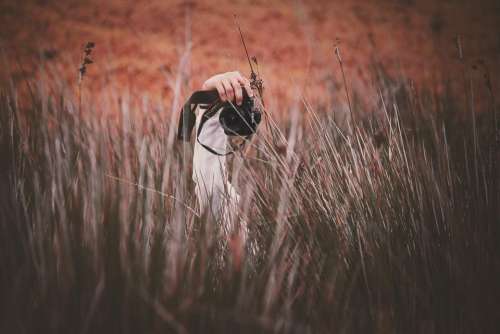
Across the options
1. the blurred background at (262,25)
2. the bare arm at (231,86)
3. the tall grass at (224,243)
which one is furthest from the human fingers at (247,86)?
the blurred background at (262,25)

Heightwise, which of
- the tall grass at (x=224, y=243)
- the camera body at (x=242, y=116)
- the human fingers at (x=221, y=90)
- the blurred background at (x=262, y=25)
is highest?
the blurred background at (x=262, y=25)

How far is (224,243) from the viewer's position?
93 centimetres

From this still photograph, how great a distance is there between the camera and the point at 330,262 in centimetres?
81

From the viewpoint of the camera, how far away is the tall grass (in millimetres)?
581

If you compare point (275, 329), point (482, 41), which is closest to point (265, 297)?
point (275, 329)

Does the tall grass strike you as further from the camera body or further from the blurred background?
the blurred background

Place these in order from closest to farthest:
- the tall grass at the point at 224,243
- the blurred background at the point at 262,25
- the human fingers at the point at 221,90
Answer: the tall grass at the point at 224,243
the human fingers at the point at 221,90
the blurred background at the point at 262,25

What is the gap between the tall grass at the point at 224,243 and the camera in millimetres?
581

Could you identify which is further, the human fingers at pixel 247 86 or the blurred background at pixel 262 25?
the blurred background at pixel 262 25

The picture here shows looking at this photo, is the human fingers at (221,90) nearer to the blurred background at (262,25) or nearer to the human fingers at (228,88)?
the human fingers at (228,88)

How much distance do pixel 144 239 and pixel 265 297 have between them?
0.19 m

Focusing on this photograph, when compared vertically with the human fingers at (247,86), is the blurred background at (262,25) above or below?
above

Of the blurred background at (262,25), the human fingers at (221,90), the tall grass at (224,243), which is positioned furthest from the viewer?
the blurred background at (262,25)

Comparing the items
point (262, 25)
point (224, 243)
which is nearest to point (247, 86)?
point (224, 243)
